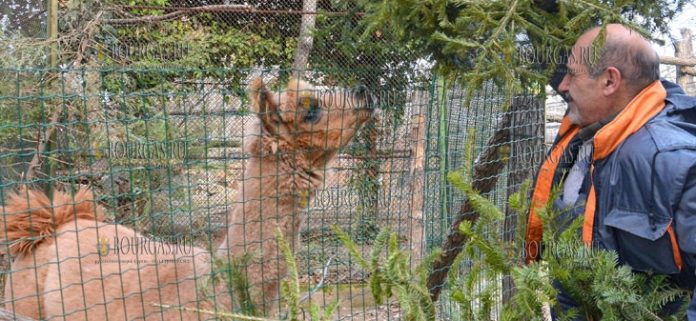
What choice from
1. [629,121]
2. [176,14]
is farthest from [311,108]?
[176,14]

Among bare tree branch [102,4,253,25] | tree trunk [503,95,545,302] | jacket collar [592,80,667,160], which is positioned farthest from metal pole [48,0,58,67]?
jacket collar [592,80,667,160]

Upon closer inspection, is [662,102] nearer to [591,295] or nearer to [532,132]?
[591,295]

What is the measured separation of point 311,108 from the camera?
144 inches

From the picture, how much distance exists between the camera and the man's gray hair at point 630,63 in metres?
2.64

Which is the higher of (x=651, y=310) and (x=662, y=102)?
(x=662, y=102)

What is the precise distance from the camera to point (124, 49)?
25.5 feet

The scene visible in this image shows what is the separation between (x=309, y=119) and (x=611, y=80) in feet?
5.38

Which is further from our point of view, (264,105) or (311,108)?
(311,108)

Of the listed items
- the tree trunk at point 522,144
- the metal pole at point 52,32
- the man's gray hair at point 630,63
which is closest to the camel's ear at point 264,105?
the man's gray hair at point 630,63

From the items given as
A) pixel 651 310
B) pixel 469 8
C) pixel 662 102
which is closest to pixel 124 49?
pixel 469 8

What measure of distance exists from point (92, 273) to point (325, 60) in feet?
18.2

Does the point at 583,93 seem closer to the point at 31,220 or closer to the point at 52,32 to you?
the point at 31,220

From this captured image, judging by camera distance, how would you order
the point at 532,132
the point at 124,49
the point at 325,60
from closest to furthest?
1. the point at 532,132
2. the point at 124,49
3. the point at 325,60

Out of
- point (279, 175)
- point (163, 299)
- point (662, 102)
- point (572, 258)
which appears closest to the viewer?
point (572, 258)
